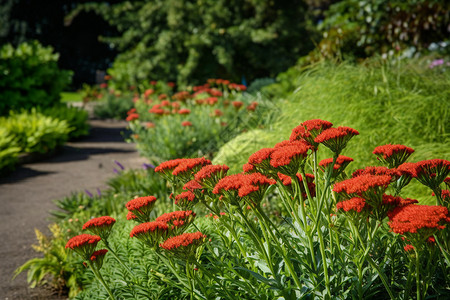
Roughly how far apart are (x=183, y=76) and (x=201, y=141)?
9.67m

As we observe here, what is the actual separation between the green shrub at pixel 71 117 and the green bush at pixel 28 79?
1.17ft

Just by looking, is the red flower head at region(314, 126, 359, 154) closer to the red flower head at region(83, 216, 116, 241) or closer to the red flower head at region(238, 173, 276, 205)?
the red flower head at region(238, 173, 276, 205)

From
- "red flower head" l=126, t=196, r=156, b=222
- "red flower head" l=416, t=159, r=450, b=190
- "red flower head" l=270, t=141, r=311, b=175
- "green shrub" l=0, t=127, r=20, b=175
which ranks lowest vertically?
"green shrub" l=0, t=127, r=20, b=175

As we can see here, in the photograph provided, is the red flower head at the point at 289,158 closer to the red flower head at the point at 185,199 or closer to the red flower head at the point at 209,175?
the red flower head at the point at 209,175

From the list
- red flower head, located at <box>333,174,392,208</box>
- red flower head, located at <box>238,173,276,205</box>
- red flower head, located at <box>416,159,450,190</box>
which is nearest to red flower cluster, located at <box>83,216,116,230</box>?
red flower head, located at <box>238,173,276,205</box>

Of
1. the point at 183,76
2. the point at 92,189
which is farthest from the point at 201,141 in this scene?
the point at 183,76

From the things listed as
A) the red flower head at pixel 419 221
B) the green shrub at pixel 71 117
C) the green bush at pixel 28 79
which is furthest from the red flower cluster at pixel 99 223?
the green bush at pixel 28 79

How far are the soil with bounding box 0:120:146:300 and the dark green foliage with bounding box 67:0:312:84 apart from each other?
6.14 meters

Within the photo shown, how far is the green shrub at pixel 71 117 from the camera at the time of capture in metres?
9.35

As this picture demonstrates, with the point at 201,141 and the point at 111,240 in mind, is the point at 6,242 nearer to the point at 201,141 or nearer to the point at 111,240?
the point at 111,240

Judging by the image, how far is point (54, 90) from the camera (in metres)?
10.0

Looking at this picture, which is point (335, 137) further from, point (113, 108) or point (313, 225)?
point (113, 108)

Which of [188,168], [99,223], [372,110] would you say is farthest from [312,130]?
[372,110]

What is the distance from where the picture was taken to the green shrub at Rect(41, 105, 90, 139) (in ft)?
30.7
